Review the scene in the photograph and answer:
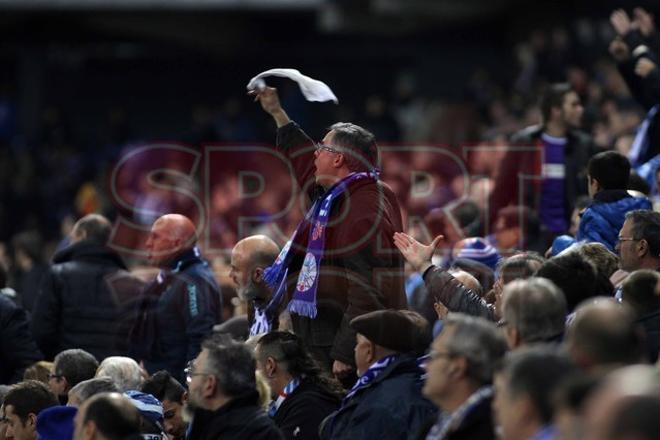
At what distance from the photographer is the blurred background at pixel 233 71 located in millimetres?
19203

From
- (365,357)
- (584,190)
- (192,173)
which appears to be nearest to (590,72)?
(192,173)

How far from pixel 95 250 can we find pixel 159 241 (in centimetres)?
71

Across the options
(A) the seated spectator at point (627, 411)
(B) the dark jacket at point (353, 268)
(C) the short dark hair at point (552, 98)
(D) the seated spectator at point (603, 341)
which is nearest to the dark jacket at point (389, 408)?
(B) the dark jacket at point (353, 268)

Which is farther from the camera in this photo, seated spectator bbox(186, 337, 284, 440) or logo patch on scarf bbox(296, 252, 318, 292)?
logo patch on scarf bbox(296, 252, 318, 292)

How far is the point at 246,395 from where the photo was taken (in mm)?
6617

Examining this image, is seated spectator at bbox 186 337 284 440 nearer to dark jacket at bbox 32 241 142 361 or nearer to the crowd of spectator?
the crowd of spectator

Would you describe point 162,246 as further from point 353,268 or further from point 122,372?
point 353,268

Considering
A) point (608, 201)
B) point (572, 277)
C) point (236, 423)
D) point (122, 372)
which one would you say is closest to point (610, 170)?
point (608, 201)

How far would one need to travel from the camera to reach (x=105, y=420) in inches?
237

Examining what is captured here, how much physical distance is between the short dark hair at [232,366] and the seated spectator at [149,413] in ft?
2.28

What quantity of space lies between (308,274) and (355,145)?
73 centimetres

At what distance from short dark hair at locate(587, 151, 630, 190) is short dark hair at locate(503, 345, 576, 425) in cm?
400

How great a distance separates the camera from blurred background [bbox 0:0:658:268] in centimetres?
1920

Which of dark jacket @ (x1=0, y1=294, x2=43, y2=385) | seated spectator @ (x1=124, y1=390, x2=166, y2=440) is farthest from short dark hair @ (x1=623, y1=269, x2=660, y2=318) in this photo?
dark jacket @ (x1=0, y1=294, x2=43, y2=385)
